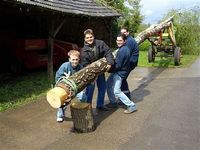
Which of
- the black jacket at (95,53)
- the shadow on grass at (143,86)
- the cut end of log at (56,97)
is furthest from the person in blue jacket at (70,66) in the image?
the shadow on grass at (143,86)

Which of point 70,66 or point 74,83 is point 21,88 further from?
point 74,83

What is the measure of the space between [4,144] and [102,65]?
2612 millimetres

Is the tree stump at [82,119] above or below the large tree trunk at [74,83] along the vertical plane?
below

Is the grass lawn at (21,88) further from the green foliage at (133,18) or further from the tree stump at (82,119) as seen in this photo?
the green foliage at (133,18)

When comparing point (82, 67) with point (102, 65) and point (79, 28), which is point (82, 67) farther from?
point (79, 28)

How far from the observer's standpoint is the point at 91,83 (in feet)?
26.3

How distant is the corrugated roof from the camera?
12274 mm

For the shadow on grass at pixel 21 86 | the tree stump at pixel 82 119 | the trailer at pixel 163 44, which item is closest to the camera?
the tree stump at pixel 82 119

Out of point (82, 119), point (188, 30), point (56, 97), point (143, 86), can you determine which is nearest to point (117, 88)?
point (82, 119)

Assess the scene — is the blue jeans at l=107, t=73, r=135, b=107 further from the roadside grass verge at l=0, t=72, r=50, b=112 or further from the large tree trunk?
the roadside grass verge at l=0, t=72, r=50, b=112

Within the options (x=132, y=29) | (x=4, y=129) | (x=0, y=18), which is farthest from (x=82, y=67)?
(x=132, y=29)

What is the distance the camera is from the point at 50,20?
13117mm

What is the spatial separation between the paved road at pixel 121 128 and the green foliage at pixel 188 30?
41.6ft

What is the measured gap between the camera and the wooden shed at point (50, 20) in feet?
39.5
